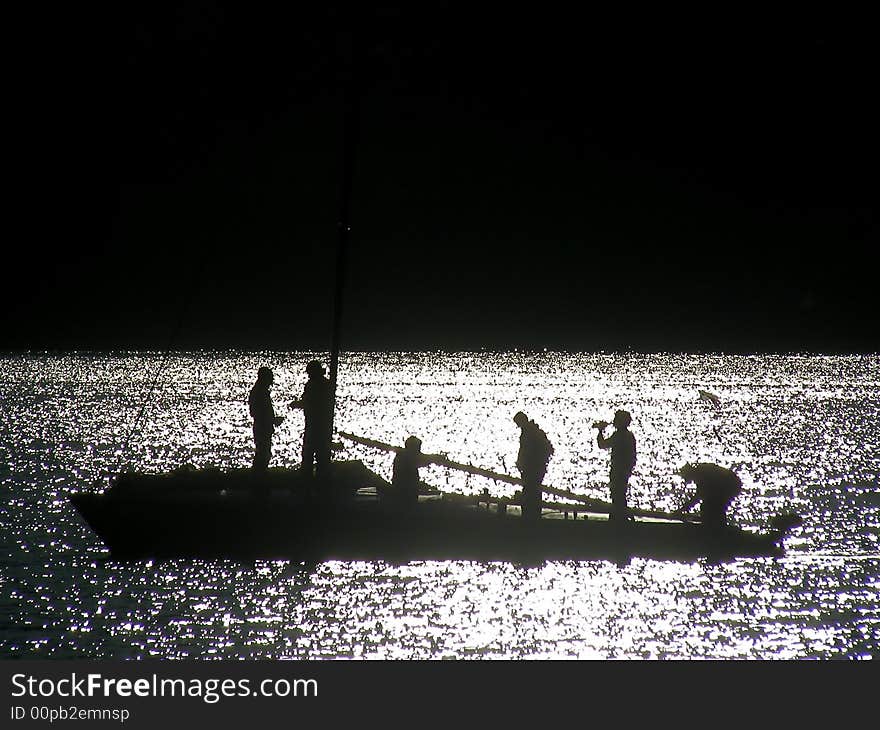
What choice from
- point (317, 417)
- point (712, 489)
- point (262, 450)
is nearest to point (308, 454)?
point (317, 417)

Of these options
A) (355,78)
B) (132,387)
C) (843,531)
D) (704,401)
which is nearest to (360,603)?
(355,78)

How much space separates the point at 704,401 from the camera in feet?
459

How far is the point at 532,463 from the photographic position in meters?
26.9

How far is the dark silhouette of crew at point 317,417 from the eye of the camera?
26078 mm

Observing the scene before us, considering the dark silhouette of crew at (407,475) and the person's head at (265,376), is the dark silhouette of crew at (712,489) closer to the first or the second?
the dark silhouette of crew at (407,475)

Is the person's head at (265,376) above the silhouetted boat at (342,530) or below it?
above

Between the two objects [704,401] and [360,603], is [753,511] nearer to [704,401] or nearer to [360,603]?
[360,603]

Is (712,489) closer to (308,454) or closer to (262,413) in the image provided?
(308,454)

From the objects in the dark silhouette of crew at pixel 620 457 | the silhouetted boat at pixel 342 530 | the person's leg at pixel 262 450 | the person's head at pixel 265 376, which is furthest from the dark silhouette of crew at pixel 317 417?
the dark silhouette of crew at pixel 620 457

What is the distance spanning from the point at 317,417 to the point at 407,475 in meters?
2.36

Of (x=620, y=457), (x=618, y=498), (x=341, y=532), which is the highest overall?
(x=620, y=457)

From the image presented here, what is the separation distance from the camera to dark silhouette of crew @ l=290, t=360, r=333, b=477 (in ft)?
Result: 85.6

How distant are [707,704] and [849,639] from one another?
8308mm

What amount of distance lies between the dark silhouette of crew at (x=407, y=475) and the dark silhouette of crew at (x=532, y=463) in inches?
88.2
